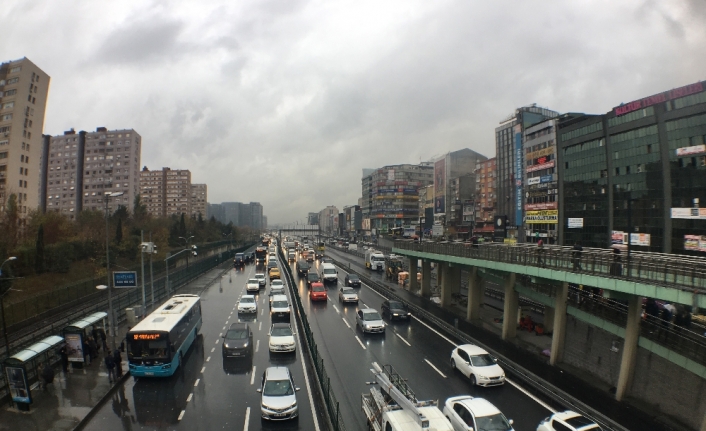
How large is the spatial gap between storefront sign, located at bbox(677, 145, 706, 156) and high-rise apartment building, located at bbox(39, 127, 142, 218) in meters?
113

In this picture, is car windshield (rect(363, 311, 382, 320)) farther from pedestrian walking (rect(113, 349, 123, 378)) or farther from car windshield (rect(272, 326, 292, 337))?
pedestrian walking (rect(113, 349, 123, 378))

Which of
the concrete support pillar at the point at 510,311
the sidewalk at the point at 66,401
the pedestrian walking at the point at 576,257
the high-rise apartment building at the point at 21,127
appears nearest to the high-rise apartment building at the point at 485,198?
the concrete support pillar at the point at 510,311

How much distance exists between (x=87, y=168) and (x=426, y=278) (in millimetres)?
102328

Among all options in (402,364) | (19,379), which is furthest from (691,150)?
(19,379)

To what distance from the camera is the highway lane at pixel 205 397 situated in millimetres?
14891

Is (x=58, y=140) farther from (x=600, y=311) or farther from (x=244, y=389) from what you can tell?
(x=600, y=311)

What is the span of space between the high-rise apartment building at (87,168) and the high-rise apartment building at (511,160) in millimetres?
95515

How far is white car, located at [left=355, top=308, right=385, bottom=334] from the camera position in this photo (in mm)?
27469

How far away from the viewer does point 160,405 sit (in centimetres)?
1659

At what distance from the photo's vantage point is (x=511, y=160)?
10350cm

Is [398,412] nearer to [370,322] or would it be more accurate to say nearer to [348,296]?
[370,322]

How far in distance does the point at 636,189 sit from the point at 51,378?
60.0 metres

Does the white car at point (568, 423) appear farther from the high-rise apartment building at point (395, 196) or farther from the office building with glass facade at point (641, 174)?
the high-rise apartment building at point (395, 196)

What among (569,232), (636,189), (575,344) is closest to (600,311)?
(575,344)
